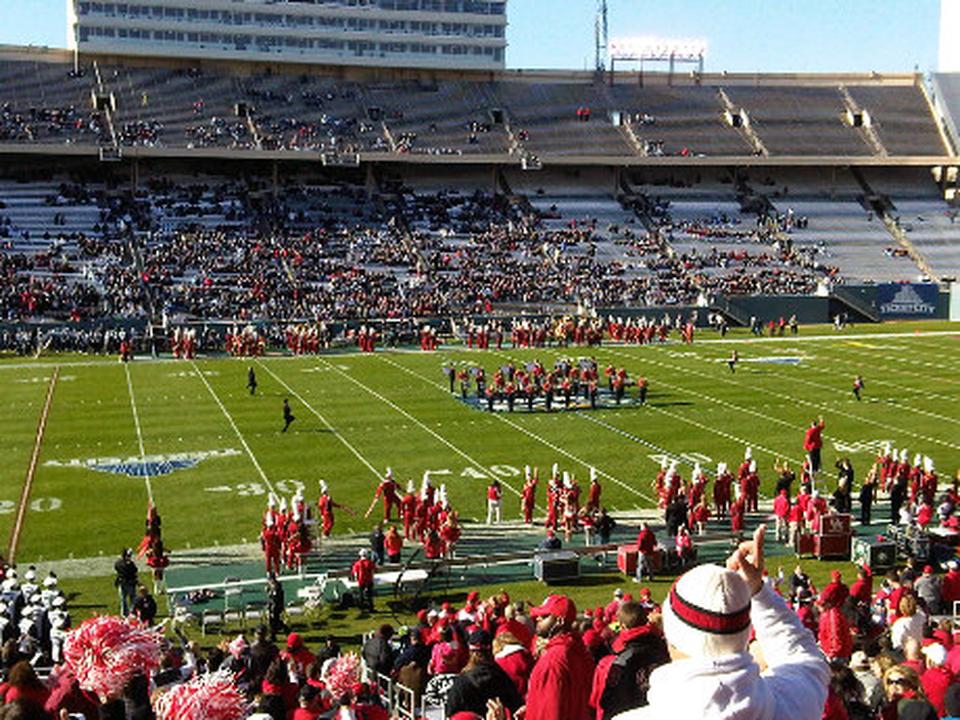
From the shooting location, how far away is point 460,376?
3328 cm

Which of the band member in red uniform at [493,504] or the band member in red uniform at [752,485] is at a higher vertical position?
the band member in red uniform at [752,485]

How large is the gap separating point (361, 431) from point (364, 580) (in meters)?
11.5

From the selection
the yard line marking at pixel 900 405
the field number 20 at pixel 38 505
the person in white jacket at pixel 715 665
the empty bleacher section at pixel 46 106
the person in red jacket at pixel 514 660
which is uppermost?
the empty bleacher section at pixel 46 106

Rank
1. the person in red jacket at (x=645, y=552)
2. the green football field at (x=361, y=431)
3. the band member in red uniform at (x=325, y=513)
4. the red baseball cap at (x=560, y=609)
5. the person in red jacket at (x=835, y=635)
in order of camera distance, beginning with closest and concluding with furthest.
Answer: the red baseball cap at (x=560, y=609), the person in red jacket at (x=835, y=635), the person in red jacket at (x=645, y=552), the band member in red uniform at (x=325, y=513), the green football field at (x=361, y=431)

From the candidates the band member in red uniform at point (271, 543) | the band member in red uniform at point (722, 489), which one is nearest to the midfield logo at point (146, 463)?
the band member in red uniform at point (271, 543)

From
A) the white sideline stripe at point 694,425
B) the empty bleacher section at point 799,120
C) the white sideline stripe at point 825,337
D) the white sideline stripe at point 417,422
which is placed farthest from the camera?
the empty bleacher section at point 799,120

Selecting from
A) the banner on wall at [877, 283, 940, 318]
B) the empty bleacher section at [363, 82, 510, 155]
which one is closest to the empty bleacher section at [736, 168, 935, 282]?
the banner on wall at [877, 283, 940, 318]

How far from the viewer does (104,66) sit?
61500mm

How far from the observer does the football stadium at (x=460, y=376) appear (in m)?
6.46

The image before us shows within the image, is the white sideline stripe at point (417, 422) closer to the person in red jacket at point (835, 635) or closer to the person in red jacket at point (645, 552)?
the person in red jacket at point (645, 552)

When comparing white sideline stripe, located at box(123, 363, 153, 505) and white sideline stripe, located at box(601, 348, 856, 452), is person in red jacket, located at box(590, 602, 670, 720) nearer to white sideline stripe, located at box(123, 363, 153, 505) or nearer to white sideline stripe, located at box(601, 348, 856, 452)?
white sideline stripe, located at box(123, 363, 153, 505)

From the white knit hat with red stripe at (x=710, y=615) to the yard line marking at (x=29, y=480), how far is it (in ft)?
49.2

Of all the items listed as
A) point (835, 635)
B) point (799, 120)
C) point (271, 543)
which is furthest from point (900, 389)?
point (799, 120)

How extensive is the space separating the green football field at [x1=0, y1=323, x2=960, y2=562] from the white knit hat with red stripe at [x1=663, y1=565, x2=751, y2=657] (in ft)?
51.5
